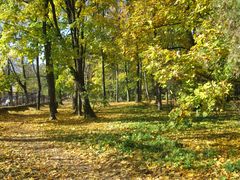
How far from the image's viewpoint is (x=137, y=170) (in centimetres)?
882

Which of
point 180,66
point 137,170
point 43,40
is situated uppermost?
point 43,40

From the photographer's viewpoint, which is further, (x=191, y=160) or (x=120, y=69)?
(x=120, y=69)

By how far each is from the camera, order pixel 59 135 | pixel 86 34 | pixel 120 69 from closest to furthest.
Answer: pixel 59 135
pixel 86 34
pixel 120 69

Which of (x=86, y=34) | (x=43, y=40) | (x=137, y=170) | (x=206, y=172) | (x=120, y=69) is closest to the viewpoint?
(x=206, y=172)

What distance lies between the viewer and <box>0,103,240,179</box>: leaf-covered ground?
8555mm

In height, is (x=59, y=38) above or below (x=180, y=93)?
above

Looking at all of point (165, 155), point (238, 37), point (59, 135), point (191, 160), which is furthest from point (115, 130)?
point (238, 37)

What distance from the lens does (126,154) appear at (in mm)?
10469

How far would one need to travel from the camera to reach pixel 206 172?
8148mm

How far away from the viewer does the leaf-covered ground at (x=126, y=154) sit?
28.1 ft

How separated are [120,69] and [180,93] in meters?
48.4

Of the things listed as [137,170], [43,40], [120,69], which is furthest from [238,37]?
[120,69]

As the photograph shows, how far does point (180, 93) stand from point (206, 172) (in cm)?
207

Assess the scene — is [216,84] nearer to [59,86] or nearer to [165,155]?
[165,155]
